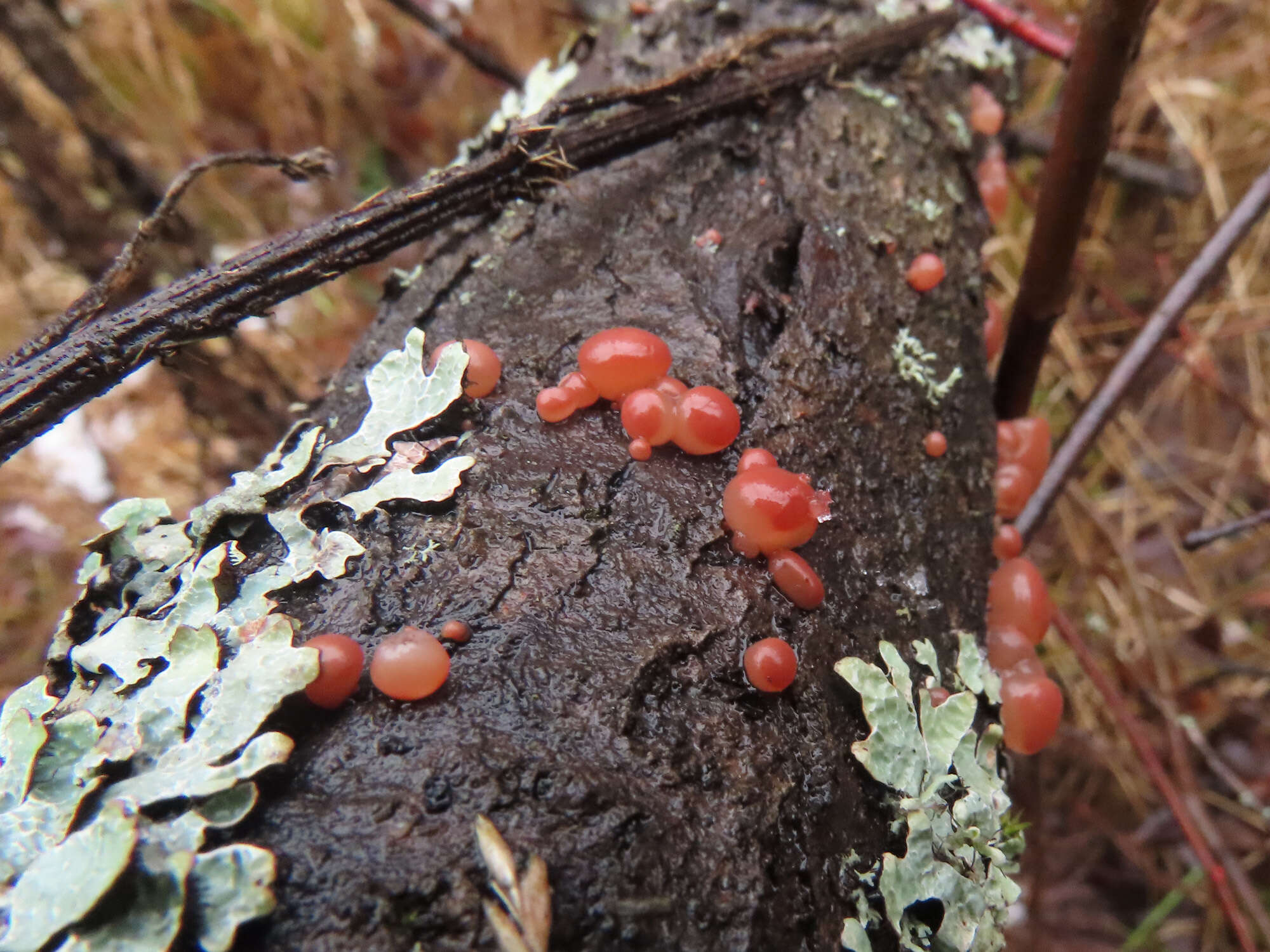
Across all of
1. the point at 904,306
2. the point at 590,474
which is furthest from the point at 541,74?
the point at 590,474

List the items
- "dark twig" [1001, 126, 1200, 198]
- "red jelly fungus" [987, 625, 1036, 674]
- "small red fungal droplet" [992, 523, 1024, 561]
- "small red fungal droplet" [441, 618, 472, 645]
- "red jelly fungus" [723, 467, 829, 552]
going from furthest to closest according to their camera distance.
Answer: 1. "dark twig" [1001, 126, 1200, 198]
2. "small red fungal droplet" [992, 523, 1024, 561]
3. "red jelly fungus" [987, 625, 1036, 674]
4. "red jelly fungus" [723, 467, 829, 552]
5. "small red fungal droplet" [441, 618, 472, 645]

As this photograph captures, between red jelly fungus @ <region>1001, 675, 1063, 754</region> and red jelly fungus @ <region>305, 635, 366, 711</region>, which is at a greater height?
red jelly fungus @ <region>305, 635, 366, 711</region>

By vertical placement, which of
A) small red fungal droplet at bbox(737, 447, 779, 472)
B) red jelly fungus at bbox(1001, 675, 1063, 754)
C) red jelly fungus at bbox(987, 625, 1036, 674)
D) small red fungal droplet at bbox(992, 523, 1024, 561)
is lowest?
red jelly fungus at bbox(1001, 675, 1063, 754)

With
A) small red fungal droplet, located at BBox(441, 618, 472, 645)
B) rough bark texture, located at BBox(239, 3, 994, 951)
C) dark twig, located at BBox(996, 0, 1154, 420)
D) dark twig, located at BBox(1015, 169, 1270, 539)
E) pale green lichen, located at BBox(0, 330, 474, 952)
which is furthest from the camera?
dark twig, located at BBox(1015, 169, 1270, 539)

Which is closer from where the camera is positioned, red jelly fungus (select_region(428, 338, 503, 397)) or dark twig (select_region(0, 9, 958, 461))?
dark twig (select_region(0, 9, 958, 461))

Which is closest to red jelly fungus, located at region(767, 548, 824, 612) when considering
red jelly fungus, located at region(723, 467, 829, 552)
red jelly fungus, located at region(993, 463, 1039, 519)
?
red jelly fungus, located at region(723, 467, 829, 552)

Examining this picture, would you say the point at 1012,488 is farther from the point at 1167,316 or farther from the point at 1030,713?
the point at 1167,316

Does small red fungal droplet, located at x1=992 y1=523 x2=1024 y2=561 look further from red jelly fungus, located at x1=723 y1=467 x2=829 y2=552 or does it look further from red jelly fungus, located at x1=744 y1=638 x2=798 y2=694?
red jelly fungus, located at x1=744 y1=638 x2=798 y2=694

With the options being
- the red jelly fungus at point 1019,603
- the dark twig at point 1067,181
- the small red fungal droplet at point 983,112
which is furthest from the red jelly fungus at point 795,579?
the small red fungal droplet at point 983,112
